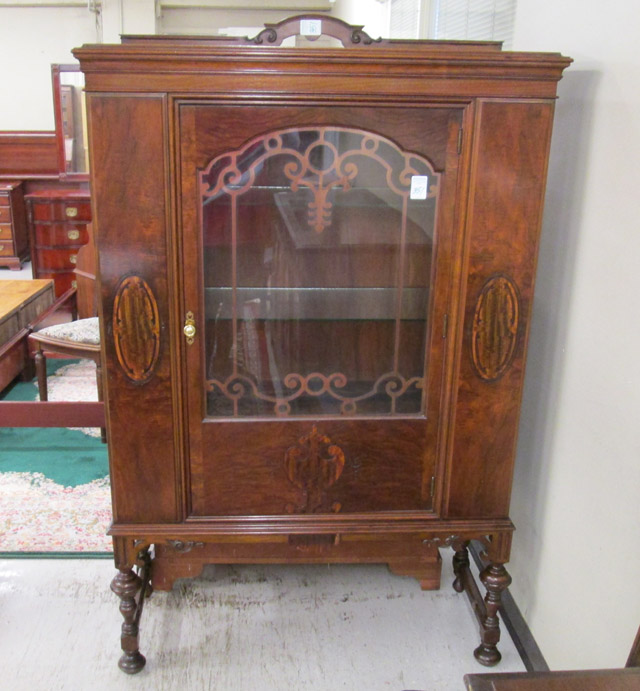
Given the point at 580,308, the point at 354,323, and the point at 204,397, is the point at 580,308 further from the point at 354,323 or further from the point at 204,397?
the point at 204,397

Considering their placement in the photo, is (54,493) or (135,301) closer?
(135,301)

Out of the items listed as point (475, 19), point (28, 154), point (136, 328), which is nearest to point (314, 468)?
point (136, 328)

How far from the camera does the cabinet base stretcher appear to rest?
1339mm

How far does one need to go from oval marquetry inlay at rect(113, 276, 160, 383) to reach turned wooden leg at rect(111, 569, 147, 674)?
424 millimetres

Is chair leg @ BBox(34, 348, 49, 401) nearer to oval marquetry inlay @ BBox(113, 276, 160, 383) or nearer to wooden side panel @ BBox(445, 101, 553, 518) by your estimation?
oval marquetry inlay @ BBox(113, 276, 160, 383)

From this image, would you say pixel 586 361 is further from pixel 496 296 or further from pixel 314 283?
pixel 314 283

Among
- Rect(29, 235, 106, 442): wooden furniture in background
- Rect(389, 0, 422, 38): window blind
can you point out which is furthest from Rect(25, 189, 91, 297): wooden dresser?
Rect(389, 0, 422, 38): window blind

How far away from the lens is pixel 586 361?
1.23 meters

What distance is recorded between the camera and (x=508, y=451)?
51.1 inches

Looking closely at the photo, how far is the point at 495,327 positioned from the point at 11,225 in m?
4.36

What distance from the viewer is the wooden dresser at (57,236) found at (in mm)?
3951

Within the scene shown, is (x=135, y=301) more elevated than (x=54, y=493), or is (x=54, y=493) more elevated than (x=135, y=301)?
(x=135, y=301)

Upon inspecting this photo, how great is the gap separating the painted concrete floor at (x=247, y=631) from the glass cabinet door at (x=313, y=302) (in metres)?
0.35

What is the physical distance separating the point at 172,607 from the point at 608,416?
1.05 metres
